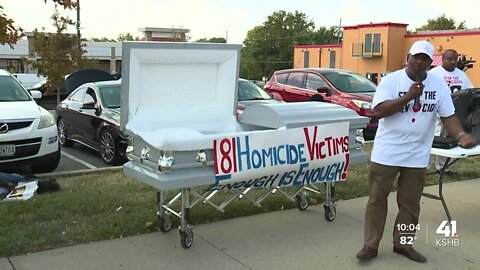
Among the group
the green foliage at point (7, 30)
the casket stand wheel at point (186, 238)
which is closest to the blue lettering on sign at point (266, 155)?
the casket stand wheel at point (186, 238)

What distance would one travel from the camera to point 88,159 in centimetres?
993

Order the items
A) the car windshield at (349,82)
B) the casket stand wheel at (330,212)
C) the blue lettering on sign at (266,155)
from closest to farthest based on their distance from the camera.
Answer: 1. the blue lettering on sign at (266,155)
2. the casket stand wheel at (330,212)
3. the car windshield at (349,82)

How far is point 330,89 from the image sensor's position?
13.0m

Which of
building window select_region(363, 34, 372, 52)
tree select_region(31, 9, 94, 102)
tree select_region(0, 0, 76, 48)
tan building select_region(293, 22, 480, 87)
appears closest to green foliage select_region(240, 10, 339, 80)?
tan building select_region(293, 22, 480, 87)

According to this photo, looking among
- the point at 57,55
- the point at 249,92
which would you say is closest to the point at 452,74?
the point at 249,92

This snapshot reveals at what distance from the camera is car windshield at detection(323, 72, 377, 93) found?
517 inches

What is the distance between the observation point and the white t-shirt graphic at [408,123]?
424 cm

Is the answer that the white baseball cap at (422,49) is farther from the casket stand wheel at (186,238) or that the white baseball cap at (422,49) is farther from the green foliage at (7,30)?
the green foliage at (7,30)

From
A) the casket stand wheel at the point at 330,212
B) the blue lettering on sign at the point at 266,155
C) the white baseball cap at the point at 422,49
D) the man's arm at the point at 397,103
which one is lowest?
the casket stand wheel at the point at 330,212

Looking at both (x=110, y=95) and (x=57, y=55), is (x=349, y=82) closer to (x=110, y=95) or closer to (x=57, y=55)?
(x=110, y=95)

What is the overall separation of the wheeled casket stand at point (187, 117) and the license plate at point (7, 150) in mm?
3200

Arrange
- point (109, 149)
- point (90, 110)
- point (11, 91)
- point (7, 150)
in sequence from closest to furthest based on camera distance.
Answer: point (7, 150)
point (11, 91)
point (109, 149)
point (90, 110)

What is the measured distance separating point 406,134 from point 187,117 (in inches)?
86.3

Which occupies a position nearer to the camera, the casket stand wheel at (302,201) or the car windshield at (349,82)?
the casket stand wheel at (302,201)
